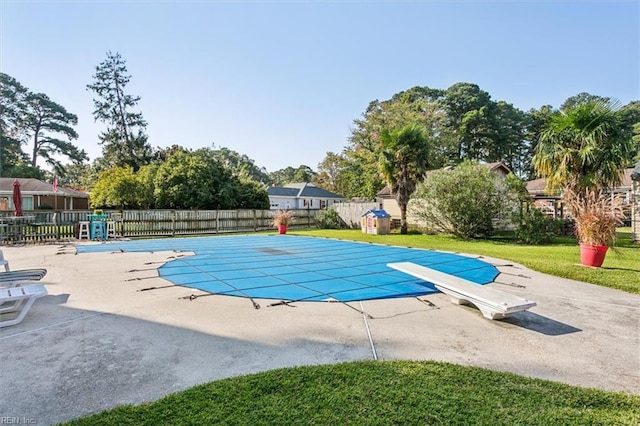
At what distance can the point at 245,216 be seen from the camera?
61.4ft

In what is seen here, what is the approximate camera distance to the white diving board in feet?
12.9

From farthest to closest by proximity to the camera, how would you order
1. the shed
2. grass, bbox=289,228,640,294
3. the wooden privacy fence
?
1. the shed
2. the wooden privacy fence
3. grass, bbox=289,228,640,294

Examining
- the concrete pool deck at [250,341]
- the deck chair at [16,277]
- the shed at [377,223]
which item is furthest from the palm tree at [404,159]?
the deck chair at [16,277]

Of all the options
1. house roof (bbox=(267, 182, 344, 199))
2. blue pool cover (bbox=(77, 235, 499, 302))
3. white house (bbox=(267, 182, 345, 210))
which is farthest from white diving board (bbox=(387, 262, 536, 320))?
house roof (bbox=(267, 182, 344, 199))

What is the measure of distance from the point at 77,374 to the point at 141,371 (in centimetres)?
48

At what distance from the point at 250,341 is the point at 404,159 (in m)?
14.2

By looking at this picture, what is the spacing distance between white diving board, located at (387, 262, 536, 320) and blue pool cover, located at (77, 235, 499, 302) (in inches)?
17.4

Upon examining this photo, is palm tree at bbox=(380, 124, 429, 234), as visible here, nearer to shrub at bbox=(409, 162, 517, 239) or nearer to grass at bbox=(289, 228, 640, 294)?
shrub at bbox=(409, 162, 517, 239)

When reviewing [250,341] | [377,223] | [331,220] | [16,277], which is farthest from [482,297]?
[331,220]

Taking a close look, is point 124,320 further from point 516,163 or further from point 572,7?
point 516,163

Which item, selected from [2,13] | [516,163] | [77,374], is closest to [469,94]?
[516,163]

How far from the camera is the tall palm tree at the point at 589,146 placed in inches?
414

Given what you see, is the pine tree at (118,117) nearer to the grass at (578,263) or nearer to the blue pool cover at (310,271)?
the blue pool cover at (310,271)

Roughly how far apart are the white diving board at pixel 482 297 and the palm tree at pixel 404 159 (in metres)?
11.3
